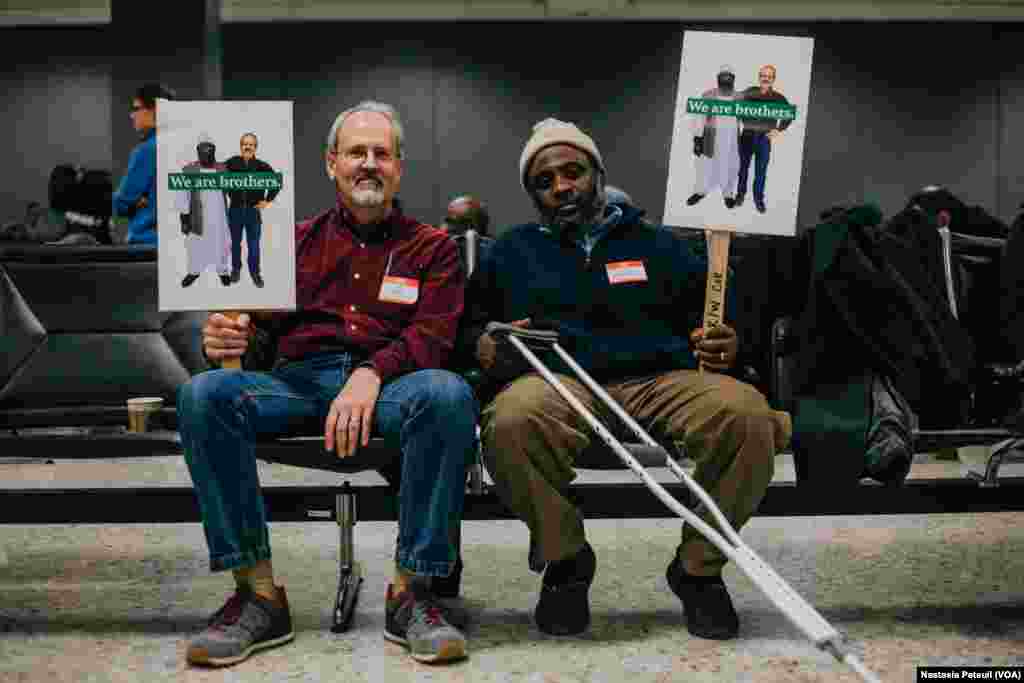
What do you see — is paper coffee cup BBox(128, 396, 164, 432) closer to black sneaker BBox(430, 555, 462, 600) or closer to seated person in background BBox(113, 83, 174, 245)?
black sneaker BBox(430, 555, 462, 600)

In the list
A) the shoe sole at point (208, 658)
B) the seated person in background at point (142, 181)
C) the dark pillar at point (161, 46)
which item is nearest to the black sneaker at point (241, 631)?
the shoe sole at point (208, 658)

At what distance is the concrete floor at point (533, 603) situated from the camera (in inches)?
81.0

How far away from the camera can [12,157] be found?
1064cm

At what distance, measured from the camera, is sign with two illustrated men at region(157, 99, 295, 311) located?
7.42ft

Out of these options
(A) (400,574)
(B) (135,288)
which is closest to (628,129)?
(B) (135,288)

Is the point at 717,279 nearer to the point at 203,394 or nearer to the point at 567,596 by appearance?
the point at 567,596

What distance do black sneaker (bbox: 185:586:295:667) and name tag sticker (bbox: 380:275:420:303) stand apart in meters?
0.72

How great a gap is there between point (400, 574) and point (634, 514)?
1.84 feet

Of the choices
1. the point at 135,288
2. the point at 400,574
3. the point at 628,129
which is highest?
the point at 628,129

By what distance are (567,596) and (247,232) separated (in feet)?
3.71

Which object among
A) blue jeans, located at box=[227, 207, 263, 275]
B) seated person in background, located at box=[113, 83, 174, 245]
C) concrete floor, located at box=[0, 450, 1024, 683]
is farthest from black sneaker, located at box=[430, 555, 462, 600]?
seated person in background, located at box=[113, 83, 174, 245]

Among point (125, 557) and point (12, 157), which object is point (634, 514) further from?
point (12, 157)

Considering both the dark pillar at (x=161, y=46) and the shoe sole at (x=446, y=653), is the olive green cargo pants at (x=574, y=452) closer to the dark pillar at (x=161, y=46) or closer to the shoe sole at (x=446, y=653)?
the shoe sole at (x=446, y=653)

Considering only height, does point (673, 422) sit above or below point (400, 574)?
above
